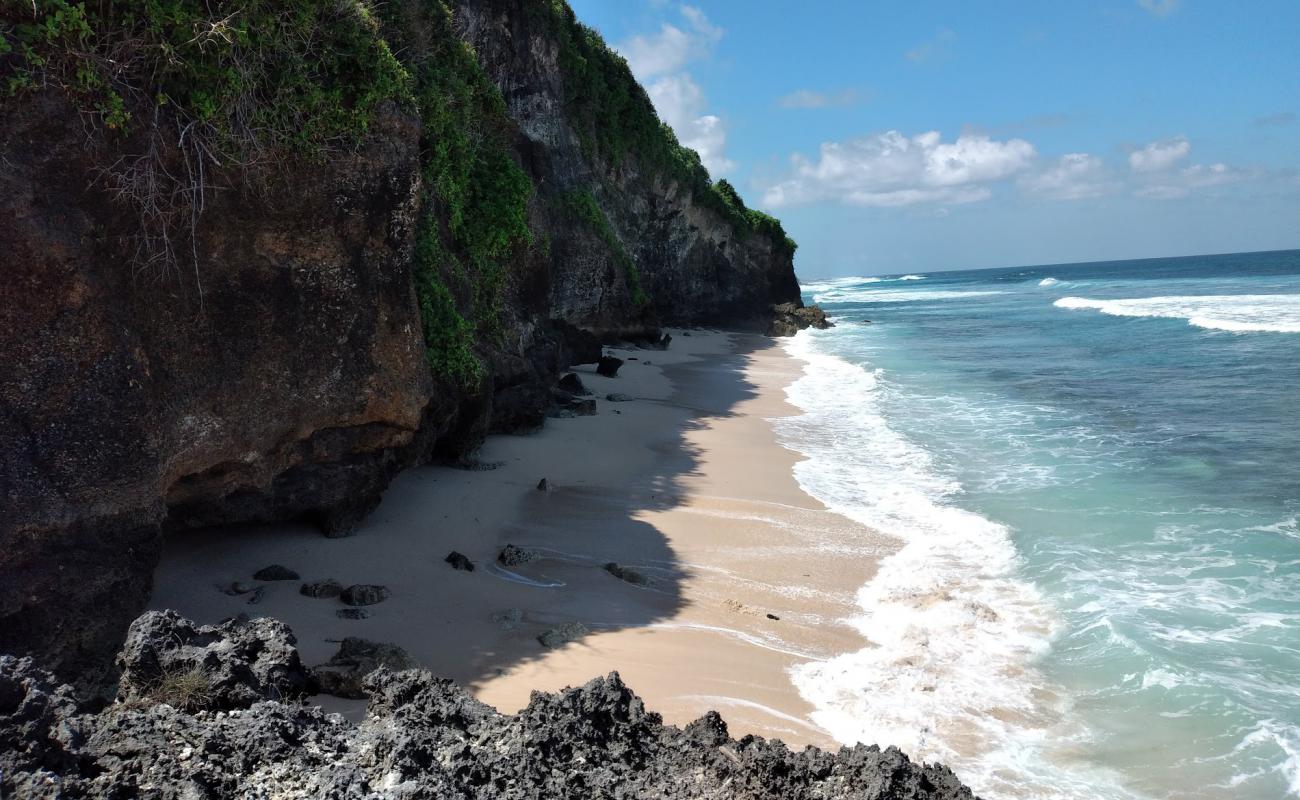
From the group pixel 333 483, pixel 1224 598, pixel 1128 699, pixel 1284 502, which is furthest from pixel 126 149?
pixel 1284 502

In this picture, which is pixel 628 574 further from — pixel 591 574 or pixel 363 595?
pixel 363 595

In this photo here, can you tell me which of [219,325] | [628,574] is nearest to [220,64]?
[219,325]

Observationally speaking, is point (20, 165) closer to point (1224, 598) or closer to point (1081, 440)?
point (1224, 598)

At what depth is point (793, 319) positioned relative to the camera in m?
41.1

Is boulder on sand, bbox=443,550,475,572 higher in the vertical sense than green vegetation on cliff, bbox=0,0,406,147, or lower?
lower

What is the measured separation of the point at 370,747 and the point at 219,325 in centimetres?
442

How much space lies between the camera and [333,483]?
26.9 ft

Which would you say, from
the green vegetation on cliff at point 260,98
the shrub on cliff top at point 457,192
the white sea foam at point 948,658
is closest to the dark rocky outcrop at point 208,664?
the green vegetation on cliff at point 260,98

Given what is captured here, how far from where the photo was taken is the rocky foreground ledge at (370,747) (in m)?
3.14

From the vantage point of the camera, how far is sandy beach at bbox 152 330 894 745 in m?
6.29

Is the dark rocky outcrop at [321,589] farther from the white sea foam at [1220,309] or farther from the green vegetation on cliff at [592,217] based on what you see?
the white sea foam at [1220,309]

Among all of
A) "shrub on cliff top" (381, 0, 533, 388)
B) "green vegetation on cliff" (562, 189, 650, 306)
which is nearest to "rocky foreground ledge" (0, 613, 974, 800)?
"shrub on cliff top" (381, 0, 533, 388)

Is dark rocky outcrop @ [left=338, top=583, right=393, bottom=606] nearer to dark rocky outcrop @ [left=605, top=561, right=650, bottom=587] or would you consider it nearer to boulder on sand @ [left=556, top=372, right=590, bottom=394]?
dark rocky outcrop @ [left=605, top=561, right=650, bottom=587]

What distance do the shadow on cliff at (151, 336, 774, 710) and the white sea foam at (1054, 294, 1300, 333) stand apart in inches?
1098
